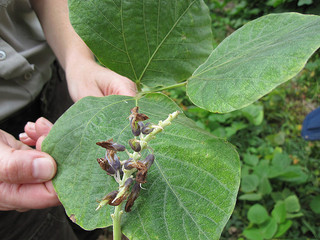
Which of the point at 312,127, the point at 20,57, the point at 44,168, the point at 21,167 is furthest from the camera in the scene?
the point at 312,127

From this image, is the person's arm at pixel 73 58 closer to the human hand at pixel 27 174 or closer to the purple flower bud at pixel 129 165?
the human hand at pixel 27 174

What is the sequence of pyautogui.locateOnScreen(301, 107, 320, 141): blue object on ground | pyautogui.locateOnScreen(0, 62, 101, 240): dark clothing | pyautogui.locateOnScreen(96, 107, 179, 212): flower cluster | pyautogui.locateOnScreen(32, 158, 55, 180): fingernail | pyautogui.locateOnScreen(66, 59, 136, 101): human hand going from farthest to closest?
pyautogui.locateOnScreen(301, 107, 320, 141): blue object on ground, pyautogui.locateOnScreen(0, 62, 101, 240): dark clothing, pyautogui.locateOnScreen(66, 59, 136, 101): human hand, pyautogui.locateOnScreen(32, 158, 55, 180): fingernail, pyautogui.locateOnScreen(96, 107, 179, 212): flower cluster

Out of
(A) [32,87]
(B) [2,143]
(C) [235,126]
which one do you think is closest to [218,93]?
(B) [2,143]

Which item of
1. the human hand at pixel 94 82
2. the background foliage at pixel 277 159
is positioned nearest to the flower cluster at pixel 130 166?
the human hand at pixel 94 82

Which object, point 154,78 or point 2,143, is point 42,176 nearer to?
point 2,143

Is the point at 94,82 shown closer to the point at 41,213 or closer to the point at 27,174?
the point at 27,174

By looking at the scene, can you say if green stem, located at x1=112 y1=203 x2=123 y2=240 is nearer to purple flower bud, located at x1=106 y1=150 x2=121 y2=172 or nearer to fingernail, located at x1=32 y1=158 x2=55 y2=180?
purple flower bud, located at x1=106 y1=150 x2=121 y2=172

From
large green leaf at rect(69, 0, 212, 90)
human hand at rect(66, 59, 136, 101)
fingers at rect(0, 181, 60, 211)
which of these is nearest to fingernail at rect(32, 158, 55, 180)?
fingers at rect(0, 181, 60, 211)

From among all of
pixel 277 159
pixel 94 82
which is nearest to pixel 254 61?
pixel 94 82
